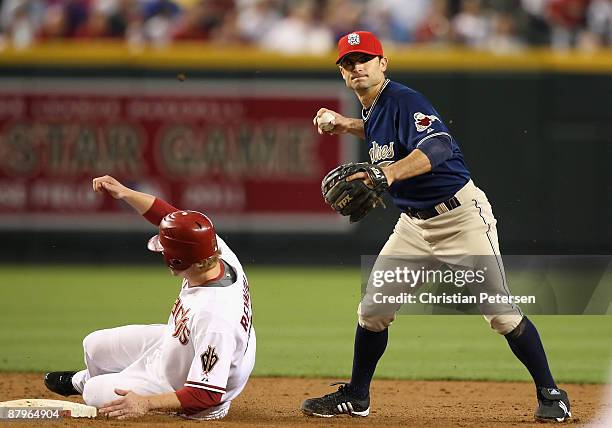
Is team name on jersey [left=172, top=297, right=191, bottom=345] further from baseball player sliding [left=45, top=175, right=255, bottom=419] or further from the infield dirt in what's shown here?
the infield dirt

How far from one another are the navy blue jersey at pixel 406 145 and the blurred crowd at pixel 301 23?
22.7 feet

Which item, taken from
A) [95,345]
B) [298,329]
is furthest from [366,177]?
[298,329]

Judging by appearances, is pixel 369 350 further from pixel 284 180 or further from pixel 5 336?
pixel 284 180

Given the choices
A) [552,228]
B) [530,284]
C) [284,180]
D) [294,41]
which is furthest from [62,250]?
[530,284]

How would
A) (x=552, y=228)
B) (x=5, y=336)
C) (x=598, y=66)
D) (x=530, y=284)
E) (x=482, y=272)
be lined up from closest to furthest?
1. (x=482, y=272)
2. (x=530, y=284)
3. (x=5, y=336)
4. (x=552, y=228)
5. (x=598, y=66)

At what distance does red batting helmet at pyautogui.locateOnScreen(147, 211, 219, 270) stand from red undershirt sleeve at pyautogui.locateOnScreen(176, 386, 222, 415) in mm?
524

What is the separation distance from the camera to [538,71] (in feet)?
38.2

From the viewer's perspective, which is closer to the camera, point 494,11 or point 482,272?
point 482,272

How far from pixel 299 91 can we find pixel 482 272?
7.08 metres

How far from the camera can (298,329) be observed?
8.34m

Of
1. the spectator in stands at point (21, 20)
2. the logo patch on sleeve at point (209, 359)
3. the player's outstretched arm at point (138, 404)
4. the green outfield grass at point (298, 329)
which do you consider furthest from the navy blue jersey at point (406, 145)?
the spectator in stands at point (21, 20)

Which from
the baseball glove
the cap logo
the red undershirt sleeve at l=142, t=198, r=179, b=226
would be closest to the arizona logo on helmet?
the baseball glove

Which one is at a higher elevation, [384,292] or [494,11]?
[494,11]

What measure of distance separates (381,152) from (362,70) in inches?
15.6
